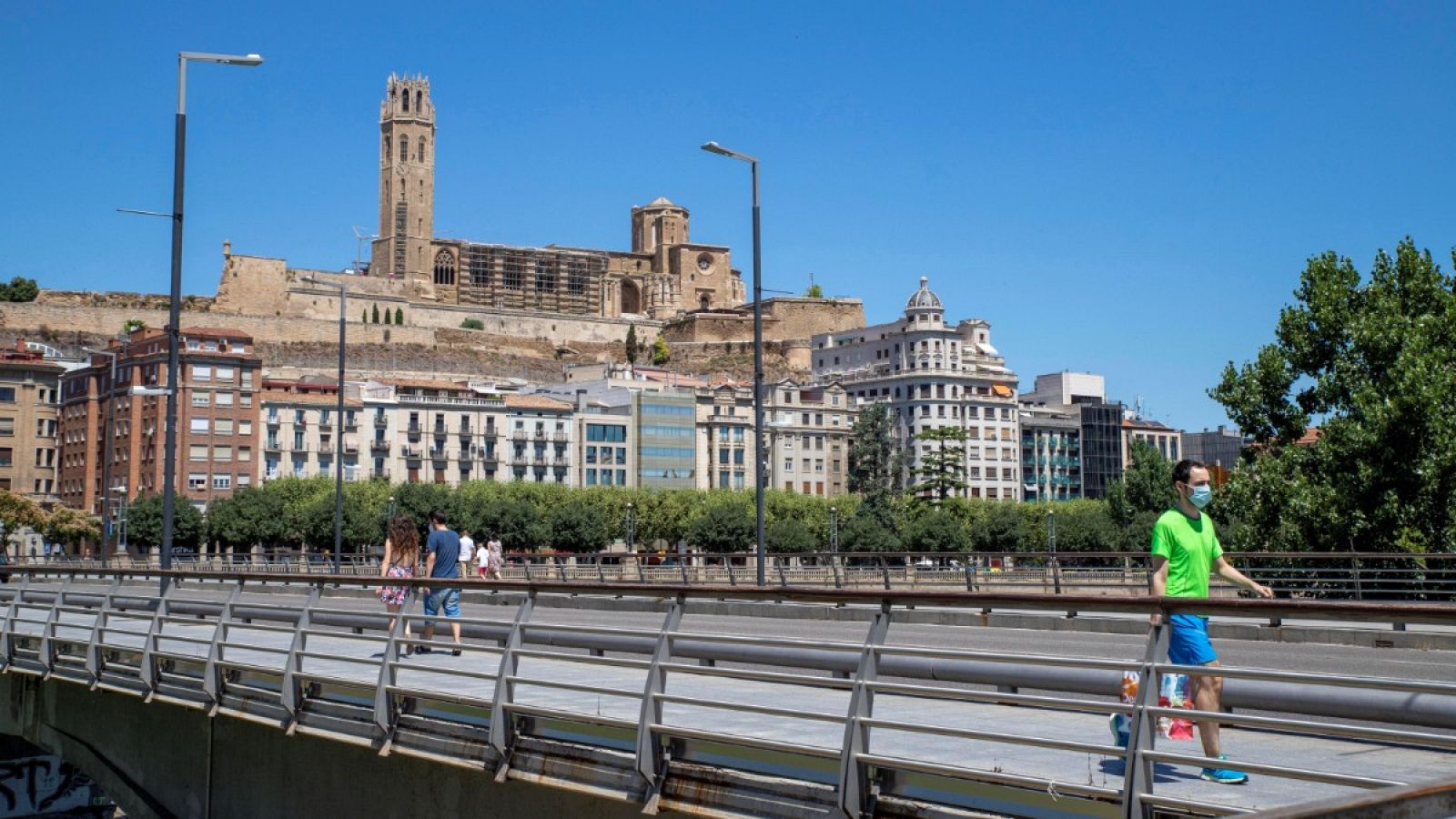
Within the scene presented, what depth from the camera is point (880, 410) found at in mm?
136875

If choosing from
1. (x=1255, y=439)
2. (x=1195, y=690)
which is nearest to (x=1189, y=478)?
(x=1195, y=690)

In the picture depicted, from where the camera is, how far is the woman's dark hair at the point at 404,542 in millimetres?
17906

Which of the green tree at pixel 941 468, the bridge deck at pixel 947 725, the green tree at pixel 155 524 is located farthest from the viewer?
the green tree at pixel 941 468

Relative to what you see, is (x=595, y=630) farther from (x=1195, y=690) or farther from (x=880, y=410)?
(x=880, y=410)

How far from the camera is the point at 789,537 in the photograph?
97.0 meters

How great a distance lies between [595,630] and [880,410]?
128 meters

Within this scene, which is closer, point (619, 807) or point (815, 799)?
point (815, 799)

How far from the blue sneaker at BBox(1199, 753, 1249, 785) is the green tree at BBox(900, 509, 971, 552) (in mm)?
91169

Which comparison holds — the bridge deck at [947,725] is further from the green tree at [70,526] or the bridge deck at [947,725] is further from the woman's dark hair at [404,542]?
the green tree at [70,526]

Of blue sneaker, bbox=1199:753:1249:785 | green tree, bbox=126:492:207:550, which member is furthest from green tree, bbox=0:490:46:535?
blue sneaker, bbox=1199:753:1249:785

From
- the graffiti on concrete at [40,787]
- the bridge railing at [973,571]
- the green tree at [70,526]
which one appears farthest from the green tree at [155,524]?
the graffiti on concrete at [40,787]

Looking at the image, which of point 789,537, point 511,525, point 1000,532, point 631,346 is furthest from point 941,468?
point 631,346

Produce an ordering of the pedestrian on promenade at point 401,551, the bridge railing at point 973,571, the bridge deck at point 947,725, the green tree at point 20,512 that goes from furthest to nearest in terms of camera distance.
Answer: the green tree at point 20,512, the bridge railing at point 973,571, the pedestrian on promenade at point 401,551, the bridge deck at point 947,725

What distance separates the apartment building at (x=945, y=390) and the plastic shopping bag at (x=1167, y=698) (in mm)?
136275
